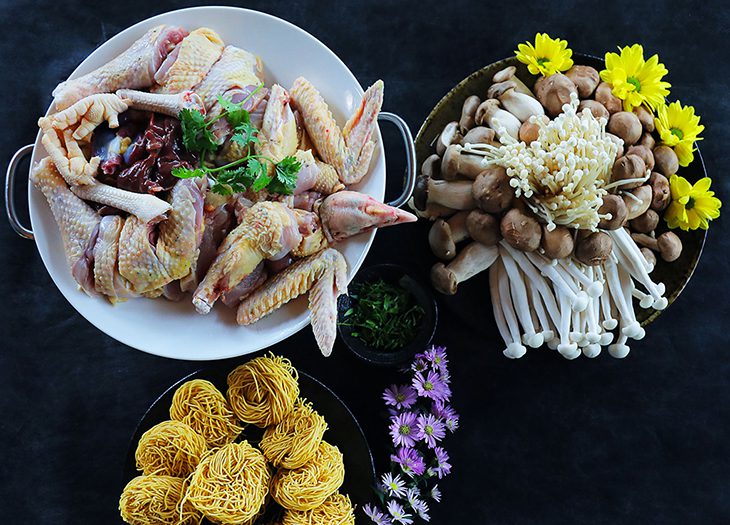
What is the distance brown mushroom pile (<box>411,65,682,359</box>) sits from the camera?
184cm

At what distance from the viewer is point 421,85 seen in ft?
7.48

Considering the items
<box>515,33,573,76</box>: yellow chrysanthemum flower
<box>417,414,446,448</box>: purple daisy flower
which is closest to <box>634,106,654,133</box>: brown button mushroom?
<box>515,33,573,76</box>: yellow chrysanthemum flower

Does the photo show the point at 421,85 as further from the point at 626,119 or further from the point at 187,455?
the point at 187,455

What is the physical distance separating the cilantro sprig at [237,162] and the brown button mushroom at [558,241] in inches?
26.6

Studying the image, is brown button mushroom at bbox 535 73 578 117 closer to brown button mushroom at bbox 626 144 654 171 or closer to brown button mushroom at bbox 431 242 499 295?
brown button mushroom at bbox 626 144 654 171

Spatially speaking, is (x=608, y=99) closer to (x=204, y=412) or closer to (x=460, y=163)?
(x=460, y=163)

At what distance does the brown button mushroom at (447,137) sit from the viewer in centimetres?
198

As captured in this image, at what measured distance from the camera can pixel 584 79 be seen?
195cm

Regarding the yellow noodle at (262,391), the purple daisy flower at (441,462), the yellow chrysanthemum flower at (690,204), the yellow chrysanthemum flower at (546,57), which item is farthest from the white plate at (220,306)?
the yellow chrysanthemum flower at (690,204)

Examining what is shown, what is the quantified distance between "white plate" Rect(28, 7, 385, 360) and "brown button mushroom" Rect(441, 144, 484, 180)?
0.70 ft

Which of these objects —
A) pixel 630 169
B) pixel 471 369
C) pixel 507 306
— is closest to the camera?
pixel 630 169

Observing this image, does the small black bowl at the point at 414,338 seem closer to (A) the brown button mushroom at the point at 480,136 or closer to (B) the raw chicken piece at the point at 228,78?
(A) the brown button mushroom at the point at 480,136

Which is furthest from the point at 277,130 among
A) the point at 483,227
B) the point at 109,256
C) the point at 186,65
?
the point at 483,227

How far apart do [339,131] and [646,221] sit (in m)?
0.89
